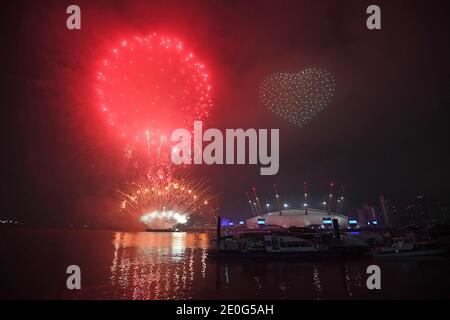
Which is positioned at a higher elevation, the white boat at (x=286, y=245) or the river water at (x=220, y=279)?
the white boat at (x=286, y=245)

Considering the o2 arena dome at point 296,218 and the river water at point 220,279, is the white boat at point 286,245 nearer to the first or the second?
the river water at point 220,279

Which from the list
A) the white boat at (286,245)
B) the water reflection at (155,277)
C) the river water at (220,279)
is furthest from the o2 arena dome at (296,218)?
the water reflection at (155,277)

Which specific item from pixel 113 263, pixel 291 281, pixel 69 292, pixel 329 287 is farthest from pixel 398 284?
pixel 113 263

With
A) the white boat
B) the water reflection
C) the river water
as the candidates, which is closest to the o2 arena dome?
the white boat

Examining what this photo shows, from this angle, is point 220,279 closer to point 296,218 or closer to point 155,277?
point 155,277

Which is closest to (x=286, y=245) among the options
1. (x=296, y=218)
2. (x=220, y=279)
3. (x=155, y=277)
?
(x=220, y=279)

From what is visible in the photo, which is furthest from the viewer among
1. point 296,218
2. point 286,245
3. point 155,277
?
point 296,218

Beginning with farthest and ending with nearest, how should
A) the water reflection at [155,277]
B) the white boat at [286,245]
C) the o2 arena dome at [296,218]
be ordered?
the o2 arena dome at [296,218], the white boat at [286,245], the water reflection at [155,277]

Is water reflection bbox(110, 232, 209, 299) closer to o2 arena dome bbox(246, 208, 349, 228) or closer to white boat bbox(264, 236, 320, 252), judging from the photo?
white boat bbox(264, 236, 320, 252)
